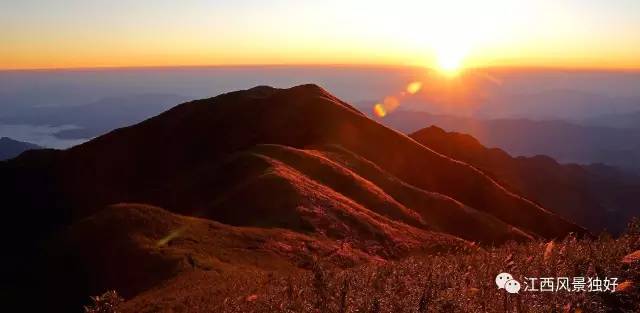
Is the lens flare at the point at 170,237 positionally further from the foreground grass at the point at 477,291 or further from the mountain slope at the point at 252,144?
the mountain slope at the point at 252,144

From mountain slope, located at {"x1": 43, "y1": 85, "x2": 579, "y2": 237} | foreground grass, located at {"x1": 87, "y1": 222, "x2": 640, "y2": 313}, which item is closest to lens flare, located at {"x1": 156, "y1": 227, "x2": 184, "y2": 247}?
foreground grass, located at {"x1": 87, "y1": 222, "x2": 640, "y2": 313}

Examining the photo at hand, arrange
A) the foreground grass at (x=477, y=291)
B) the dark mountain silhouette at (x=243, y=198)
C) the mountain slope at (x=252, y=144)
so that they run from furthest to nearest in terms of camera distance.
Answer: the mountain slope at (x=252, y=144)
the dark mountain silhouette at (x=243, y=198)
the foreground grass at (x=477, y=291)

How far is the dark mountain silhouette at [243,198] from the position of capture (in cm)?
3844

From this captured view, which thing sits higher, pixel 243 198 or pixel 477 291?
pixel 477 291

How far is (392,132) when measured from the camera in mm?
102000

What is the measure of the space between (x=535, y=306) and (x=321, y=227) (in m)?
36.9

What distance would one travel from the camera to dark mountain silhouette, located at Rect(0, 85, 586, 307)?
38.4 metres

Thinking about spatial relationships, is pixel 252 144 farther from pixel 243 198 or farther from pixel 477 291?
pixel 477 291

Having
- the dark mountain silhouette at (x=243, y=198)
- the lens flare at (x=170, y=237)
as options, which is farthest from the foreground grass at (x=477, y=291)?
the lens flare at (x=170, y=237)

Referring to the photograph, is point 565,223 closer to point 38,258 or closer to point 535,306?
point 38,258

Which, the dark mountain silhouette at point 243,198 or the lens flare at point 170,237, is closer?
the lens flare at point 170,237

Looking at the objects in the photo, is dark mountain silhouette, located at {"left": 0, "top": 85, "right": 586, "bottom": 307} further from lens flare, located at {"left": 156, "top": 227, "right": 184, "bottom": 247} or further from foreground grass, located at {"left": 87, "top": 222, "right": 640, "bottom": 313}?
foreground grass, located at {"left": 87, "top": 222, "right": 640, "bottom": 313}

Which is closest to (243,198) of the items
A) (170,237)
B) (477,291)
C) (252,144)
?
(170,237)

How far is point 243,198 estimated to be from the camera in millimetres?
53938
